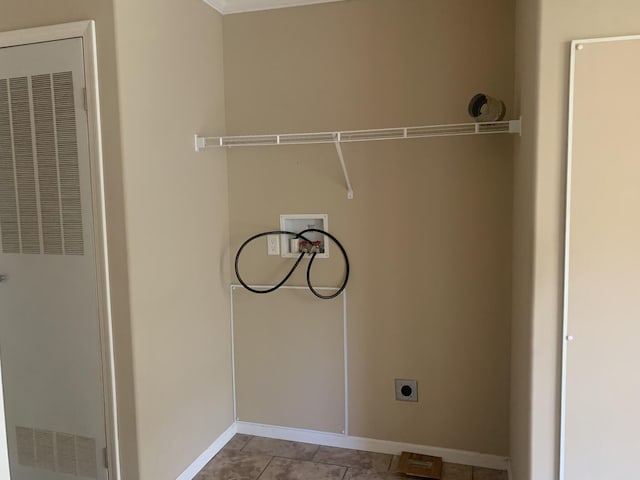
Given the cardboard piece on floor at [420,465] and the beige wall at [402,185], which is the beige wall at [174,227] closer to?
the beige wall at [402,185]

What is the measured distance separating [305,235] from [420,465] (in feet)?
4.48

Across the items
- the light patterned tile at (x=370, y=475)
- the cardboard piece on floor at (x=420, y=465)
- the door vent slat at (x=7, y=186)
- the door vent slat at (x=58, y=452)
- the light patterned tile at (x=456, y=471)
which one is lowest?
the light patterned tile at (x=370, y=475)

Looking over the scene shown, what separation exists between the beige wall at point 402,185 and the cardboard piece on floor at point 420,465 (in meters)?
0.10

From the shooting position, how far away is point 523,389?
6.51ft

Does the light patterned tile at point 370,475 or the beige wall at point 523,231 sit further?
the light patterned tile at point 370,475

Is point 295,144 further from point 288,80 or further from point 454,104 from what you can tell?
point 454,104

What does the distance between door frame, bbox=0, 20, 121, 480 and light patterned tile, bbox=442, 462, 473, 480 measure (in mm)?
1592

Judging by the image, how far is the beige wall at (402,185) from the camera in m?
2.48

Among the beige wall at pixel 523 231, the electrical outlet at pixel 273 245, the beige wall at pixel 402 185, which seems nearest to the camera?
the beige wall at pixel 523 231

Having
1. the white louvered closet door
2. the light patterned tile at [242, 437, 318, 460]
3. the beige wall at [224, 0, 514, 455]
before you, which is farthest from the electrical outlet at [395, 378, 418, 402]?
the white louvered closet door

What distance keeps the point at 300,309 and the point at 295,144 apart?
0.94 meters

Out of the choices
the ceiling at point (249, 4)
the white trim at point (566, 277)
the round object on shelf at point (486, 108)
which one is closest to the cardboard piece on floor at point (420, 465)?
the white trim at point (566, 277)

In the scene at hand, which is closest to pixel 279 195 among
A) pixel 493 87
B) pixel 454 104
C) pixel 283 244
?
pixel 283 244

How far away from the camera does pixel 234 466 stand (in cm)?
265
